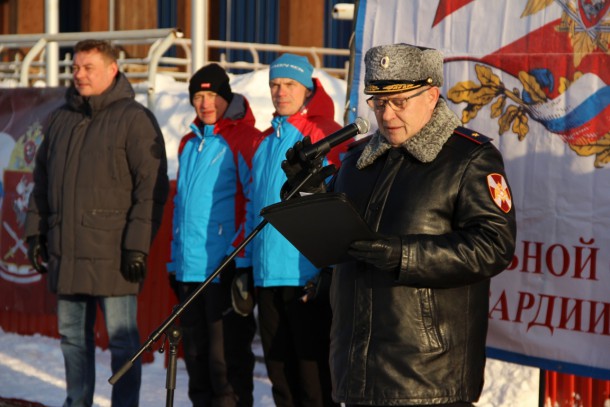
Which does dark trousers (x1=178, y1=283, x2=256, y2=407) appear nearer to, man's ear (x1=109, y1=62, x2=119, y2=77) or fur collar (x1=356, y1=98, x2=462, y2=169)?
man's ear (x1=109, y1=62, x2=119, y2=77)

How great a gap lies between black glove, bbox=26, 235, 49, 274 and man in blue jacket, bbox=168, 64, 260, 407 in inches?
30.3

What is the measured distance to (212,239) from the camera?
606 cm

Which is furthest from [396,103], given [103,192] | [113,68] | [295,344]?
[113,68]

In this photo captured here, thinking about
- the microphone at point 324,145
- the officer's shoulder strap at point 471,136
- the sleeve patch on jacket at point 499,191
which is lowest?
the sleeve patch on jacket at point 499,191

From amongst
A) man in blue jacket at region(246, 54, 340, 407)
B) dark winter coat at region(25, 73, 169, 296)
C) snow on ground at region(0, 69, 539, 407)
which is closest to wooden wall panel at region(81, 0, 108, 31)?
snow on ground at region(0, 69, 539, 407)

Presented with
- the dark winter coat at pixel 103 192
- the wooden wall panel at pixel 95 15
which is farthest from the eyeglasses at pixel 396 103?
the wooden wall panel at pixel 95 15

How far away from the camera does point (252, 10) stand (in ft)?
68.3

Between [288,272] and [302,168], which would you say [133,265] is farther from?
[302,168]

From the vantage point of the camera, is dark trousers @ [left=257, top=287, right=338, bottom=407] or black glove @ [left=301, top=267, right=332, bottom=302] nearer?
black glove @ [left=301, top=267, right=332, bottom=302]

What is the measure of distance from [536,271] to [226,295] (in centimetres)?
166

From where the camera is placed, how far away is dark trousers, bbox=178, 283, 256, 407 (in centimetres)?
602

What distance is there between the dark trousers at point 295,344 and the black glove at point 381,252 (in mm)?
1762

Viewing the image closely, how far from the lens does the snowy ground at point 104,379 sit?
6578 mm

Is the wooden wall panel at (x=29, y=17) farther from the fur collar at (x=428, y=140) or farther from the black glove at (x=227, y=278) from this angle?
the fur collar at (x=428, y=140)
